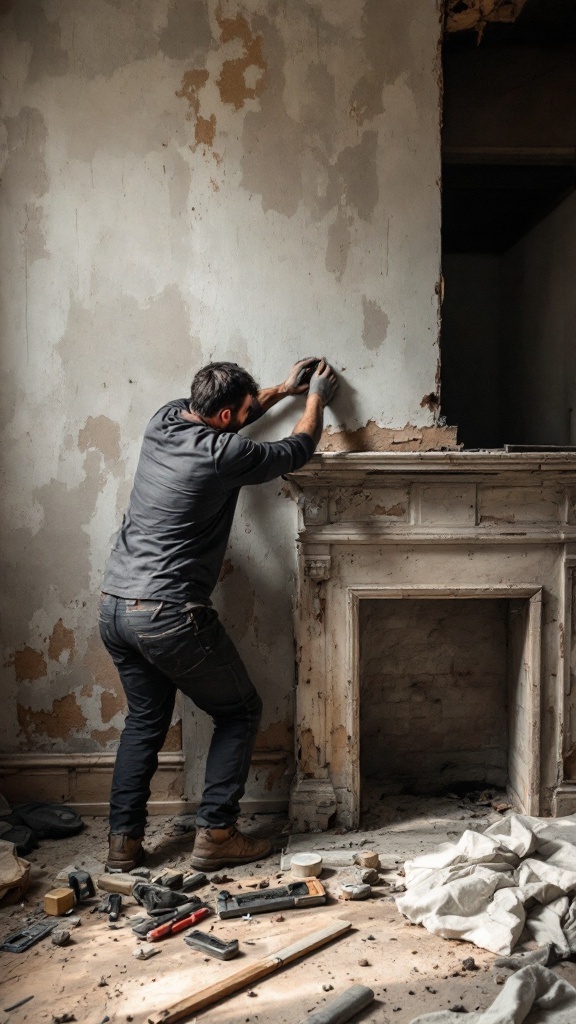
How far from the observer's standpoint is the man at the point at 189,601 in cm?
267

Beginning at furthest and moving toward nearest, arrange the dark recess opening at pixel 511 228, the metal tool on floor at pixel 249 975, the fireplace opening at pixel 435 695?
the dark recess opening at pixel 511 228, the fireplace opening at pixel 435 695, the metal tool on floor at pixel 249 975

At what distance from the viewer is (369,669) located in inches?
136

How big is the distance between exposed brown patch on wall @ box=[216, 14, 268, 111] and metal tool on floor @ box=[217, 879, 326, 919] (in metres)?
3.00

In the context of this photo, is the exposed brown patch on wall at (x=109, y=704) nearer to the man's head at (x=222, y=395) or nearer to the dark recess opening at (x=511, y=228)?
the man's head at (x=222, y=395)

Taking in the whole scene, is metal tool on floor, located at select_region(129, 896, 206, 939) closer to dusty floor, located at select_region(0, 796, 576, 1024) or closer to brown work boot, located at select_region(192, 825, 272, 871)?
dusty floor, located at select_region(0, 796, 576, 1024)

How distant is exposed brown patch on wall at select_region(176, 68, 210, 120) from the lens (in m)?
3.10

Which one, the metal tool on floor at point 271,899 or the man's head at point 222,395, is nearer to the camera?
the metal tool on floor at point 271,899

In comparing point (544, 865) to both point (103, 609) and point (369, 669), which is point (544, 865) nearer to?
point (369, 669)

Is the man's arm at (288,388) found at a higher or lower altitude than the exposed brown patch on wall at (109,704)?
higher

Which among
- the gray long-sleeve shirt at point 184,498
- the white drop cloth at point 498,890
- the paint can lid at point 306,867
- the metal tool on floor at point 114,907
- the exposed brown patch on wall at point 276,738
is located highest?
the gray long-sleeve shirt at point 184,498

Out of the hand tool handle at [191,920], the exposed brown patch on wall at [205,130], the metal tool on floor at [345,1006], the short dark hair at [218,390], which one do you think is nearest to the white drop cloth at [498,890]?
the metal tool on floor at [345,1006]

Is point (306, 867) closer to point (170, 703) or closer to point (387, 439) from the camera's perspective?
point (170, 703)

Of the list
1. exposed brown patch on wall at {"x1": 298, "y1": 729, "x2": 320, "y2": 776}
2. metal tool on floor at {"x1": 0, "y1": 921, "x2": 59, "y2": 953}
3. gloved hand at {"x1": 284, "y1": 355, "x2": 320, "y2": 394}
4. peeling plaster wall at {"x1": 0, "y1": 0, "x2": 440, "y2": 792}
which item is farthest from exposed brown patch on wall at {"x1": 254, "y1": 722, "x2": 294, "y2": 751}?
gloved hand at {"x1": 284, "y1": 355, "x2": 320, "y2": 394}

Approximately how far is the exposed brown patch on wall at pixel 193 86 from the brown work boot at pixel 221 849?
9.31 feet
